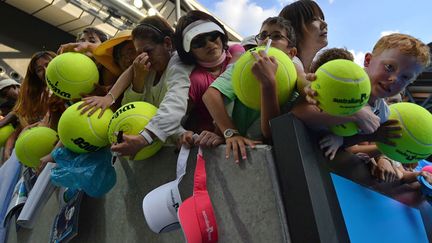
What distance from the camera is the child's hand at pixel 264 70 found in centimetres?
103

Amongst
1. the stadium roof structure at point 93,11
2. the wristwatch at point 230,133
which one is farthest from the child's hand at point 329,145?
the stadium roof structure at point 93,11

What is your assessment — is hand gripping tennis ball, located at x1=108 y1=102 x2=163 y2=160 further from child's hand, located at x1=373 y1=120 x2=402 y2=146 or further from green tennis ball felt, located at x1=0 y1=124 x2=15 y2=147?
green tennis ball felt, located at x1=0 y1=124 x2=15 y2=147

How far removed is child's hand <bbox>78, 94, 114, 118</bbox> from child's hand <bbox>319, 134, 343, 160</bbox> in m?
0.90

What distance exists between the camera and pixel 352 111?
0.96 m

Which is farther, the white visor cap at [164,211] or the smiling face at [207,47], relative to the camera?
the smiling face at [207,47]

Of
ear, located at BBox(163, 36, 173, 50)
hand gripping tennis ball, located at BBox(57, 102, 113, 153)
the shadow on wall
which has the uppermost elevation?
→ ear, located at BBox(163, 36, 173, 50)

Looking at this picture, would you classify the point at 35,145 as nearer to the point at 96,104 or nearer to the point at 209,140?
the point at 96,104

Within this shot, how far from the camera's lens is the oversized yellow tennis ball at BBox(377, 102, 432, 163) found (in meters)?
1.19

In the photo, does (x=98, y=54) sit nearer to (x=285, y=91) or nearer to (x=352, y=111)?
(x=285, y=91)

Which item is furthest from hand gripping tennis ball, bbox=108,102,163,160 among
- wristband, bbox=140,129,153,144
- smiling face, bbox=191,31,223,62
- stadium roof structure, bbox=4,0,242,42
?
stadium roof structure, bbox=4,0,242,42

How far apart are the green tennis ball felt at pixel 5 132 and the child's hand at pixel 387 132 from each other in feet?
9.80

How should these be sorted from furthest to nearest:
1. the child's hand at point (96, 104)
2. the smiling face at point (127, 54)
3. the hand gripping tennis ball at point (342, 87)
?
the smiling face at point (127, 54)
the child's hand at point (96, 104)
the hand gripping tennis ball at point (342, 87)

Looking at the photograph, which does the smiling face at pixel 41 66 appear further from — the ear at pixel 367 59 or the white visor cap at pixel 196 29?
the ear at pixel 367 59

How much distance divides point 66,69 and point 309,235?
1261 mm
